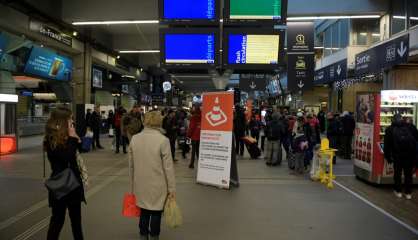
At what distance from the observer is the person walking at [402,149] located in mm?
8922

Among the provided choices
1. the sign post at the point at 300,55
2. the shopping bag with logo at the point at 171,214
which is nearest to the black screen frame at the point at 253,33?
the shopping bag with logo at the point at 171,214

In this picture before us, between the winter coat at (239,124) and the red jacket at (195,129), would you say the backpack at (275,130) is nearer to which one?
the winter coat at (239,124)

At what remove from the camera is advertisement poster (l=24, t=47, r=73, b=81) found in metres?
17.3

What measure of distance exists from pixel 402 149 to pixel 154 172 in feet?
19.3

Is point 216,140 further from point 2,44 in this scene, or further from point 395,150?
point 2,44

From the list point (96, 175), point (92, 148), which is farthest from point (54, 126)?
point (92, 148)

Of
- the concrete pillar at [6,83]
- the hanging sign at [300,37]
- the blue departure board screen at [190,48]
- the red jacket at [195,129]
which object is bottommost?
the red jacket at [195,129]

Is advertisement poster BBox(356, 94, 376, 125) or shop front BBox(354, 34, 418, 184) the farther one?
advertisement poster BBox(356, 94, 376, 125)

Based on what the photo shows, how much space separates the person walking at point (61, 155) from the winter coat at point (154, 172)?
63 centimetres

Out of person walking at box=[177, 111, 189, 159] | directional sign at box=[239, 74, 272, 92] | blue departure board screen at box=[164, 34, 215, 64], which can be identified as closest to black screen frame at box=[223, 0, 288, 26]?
blue departure board screen at box=[164, 34, 215, 64]

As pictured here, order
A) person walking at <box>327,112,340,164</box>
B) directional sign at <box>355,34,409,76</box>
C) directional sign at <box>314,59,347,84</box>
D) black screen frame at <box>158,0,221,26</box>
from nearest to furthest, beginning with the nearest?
black screen frame at <box>158,0,221,26</box> < directional sign at <box>355,34,409,76</box> < person walking at <box>327,112,340,164</box> < directional sign at <box>314,59,347,84</box>

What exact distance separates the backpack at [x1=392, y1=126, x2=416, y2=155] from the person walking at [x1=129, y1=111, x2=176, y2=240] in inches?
224

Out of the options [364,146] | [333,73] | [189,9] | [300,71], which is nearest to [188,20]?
[189,9]

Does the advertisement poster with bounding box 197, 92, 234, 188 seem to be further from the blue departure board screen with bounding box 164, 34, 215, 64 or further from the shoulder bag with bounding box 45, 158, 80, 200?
the shoulder bag with bounding box 45, 158, 80, 200
